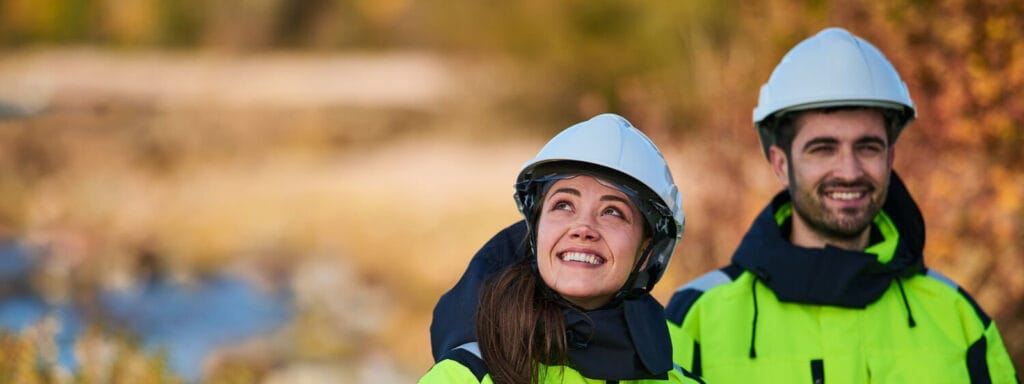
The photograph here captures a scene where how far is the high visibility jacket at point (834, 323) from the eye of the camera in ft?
13.2

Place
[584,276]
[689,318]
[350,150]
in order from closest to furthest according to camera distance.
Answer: [584,276]
[689,318]
[350,150]

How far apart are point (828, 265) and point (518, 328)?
1440 millimetres

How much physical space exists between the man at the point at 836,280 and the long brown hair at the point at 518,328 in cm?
100

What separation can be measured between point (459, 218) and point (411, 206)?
0.40 m

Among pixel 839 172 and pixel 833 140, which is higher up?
pixel 833 140

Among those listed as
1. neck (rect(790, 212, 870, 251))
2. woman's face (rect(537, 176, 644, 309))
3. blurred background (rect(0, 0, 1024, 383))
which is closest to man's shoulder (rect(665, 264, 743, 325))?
neck (rect(790, 212, 870, 251))

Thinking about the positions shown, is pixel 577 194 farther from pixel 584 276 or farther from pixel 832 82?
pixel 832 82

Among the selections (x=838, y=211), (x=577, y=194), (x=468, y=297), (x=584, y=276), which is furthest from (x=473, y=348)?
(x=838, y=211)

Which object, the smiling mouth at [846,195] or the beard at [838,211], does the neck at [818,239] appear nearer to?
the beard at [838,211]

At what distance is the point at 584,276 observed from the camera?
3.17 meters

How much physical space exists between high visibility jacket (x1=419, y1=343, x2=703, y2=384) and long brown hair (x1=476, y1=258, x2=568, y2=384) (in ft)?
0.07

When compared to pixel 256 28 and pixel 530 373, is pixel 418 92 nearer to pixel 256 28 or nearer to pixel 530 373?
pixel 256 28

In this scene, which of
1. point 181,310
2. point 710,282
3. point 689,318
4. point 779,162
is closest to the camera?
point 689,318

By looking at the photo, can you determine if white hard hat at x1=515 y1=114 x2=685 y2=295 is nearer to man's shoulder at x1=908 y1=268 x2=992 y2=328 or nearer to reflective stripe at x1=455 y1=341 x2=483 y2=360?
reflective stripe at x1=455 y1=341 x2=483 y2=360
